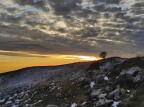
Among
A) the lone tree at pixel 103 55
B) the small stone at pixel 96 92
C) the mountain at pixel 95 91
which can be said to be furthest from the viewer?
the lone tree at pixel 103 55

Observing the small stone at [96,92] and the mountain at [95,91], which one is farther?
the small stone at [96,92]

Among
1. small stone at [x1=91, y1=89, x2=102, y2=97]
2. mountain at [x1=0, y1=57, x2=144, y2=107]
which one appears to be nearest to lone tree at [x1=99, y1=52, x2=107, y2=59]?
mountain at [x1=0, y1=57, x2=144, y2=107]

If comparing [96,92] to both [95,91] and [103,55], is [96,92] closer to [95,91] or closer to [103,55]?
[95,91]

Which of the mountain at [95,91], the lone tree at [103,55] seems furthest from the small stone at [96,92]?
the lone tree at [103,55]

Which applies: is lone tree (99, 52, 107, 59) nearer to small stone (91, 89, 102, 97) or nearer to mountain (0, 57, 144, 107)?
mountain (0, 57, 144, 107)

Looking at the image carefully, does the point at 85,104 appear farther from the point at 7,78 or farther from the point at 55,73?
the point at 7,78

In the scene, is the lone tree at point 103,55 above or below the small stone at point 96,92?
above

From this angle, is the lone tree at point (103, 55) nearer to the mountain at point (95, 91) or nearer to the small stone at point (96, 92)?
the mountain at point (95, 91)

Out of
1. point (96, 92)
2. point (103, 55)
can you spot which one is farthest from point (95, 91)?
point (103, 55)

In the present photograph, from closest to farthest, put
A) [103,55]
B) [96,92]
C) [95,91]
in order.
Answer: [96,92] < [95,91] < [103,55]

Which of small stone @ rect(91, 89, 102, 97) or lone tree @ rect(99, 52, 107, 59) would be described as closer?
small stone @ rect(91, 89, 102, 97)

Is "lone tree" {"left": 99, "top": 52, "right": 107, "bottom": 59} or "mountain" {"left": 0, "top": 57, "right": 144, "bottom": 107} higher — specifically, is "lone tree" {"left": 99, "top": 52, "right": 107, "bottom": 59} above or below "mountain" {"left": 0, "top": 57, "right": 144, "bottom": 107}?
above

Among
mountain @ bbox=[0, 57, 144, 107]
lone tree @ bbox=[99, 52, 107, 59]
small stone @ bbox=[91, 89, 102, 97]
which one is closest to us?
mountain @ bbox=[0, 57, 144, 107]

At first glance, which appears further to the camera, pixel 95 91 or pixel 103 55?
pixel 103 55
